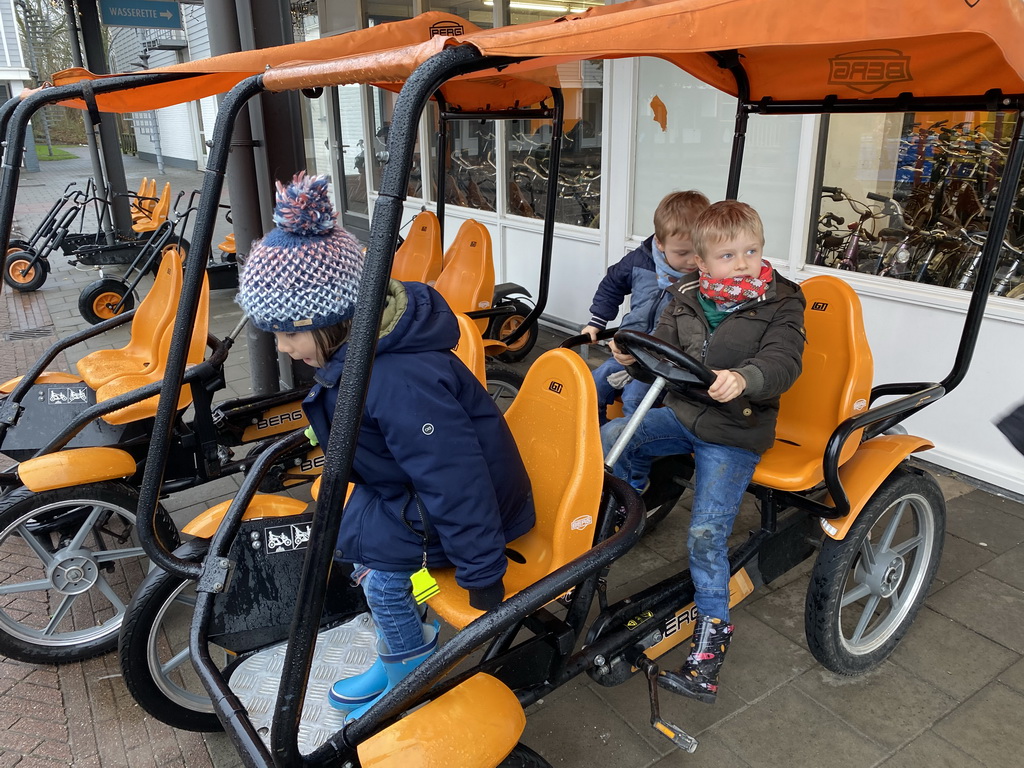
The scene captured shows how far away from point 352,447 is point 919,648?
2394mm

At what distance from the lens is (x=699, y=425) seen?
7.57 feet

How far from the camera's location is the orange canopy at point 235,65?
253 cm

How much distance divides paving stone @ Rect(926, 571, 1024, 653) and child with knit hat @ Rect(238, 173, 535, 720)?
2050 mm

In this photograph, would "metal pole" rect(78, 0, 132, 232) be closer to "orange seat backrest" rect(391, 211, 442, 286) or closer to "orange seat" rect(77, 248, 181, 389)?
"orange seat backrest" rect(391, 211, 442, 286)

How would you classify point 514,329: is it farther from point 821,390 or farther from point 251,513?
point 251,513

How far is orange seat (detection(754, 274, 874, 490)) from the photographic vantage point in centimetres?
242

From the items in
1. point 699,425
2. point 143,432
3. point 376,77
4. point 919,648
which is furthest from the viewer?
point 143,432

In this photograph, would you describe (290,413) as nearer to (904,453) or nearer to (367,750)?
(367,750)

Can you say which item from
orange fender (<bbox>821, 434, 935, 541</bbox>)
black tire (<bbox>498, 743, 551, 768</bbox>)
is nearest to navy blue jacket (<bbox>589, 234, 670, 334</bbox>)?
orange fender (<bbox>821, 434, 935, 541</bbox>)

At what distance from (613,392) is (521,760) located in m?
1.85

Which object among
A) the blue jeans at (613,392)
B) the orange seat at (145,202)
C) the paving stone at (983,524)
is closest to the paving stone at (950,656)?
the paving stone at (983,524)

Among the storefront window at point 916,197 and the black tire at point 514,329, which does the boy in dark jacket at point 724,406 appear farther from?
the black tire at point 514,329

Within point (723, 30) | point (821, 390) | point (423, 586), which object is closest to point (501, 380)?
point (821, 390)

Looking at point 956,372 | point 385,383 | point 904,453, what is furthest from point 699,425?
point 385,383
